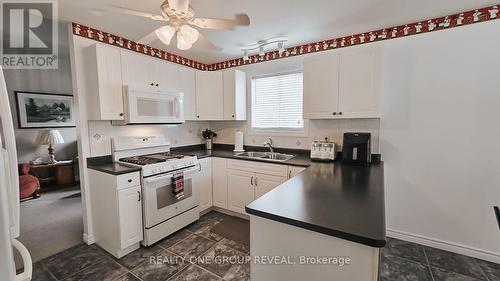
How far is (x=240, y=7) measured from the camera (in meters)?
1.92

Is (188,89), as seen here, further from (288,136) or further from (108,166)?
(288,136)

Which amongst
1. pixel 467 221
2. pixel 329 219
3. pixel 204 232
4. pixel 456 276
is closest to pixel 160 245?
pixel 204 232

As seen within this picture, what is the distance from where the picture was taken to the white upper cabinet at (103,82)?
2201 millimetres

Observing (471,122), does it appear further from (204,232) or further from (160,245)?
(160,245)

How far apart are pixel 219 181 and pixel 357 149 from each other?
1.88 m

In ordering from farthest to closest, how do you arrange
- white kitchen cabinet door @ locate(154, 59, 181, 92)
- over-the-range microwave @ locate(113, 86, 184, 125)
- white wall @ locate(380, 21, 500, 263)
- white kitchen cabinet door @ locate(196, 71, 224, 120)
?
white kitchen cabinet door @ locate(196, 71, 224, 120), white kitchen cabinet door @ locate(154, 59, 181, 92), over-the-range microwave @ locate(113, 86, 184, 125), white wall @ locate(380, 21, 500, 263)

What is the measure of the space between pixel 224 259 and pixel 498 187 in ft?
8.86

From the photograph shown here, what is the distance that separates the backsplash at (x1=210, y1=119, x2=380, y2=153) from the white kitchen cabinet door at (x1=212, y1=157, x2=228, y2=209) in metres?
0.65

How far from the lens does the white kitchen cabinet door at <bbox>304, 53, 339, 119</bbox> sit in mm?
2438

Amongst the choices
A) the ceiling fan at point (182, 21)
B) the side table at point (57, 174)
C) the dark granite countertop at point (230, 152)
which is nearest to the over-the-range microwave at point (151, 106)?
the dark granite countertop at point (230, 152)

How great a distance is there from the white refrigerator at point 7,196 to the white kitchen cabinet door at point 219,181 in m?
2.30

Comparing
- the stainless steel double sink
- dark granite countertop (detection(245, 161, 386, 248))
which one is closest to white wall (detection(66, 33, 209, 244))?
the stainless steel double sink

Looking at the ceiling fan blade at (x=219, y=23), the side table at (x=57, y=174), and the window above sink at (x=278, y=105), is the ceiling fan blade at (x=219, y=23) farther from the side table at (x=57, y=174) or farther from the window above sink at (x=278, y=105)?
the side table at (x=57, y=174)

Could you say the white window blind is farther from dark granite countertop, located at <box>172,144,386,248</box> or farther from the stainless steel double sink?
dark granite countertop, located at <box>172,144,386,248</box>
